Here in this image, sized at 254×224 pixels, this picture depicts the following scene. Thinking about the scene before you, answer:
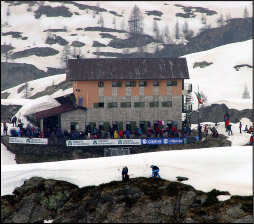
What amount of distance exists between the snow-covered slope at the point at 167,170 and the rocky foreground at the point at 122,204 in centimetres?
84

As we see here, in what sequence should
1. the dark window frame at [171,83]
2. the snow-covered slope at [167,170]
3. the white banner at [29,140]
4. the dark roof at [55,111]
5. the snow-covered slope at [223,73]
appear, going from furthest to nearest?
the snow-covered slope at [223,73] → the dark window frame at [171,83] → the dark roof at [55,111] → the white banner at [29,140] → the snow-covered slope at [167,170]

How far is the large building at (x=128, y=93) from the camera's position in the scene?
200 ft

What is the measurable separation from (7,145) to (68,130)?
810 cm

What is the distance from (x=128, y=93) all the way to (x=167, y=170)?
97.2 feet

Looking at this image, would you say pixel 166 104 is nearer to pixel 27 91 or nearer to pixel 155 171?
pixel 155 171

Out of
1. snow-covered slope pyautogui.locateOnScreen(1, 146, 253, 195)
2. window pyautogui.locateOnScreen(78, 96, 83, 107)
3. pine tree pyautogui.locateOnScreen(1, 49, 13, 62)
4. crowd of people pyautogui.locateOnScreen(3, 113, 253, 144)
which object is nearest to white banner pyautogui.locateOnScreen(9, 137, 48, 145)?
crowd of people pyautogui.locateOnScreen(3, 113, 253, 144)

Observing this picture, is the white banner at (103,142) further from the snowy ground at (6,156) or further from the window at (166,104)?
the window at (166,104)

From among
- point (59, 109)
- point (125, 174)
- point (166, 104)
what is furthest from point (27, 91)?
point (125, 174)

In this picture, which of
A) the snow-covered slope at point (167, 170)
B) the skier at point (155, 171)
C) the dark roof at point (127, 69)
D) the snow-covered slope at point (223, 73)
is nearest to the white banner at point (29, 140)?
the dark roof at point (127, 69)

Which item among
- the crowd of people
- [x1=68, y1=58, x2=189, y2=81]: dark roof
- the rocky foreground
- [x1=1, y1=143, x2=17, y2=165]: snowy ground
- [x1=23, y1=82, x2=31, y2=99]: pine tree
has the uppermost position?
[x1=23, y1=82, x2=31, y2=99]: pine tree

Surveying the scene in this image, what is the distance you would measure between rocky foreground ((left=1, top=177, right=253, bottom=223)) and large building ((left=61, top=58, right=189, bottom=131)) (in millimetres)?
29173

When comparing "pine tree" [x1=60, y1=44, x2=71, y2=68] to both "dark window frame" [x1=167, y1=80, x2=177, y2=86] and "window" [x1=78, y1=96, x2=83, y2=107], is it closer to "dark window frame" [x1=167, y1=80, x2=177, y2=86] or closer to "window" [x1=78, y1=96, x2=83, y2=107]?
"window" [x1=78, y1=96, x2=83, y2=107]

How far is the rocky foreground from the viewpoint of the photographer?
27.5 meters

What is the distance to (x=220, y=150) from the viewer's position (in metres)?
36.5
